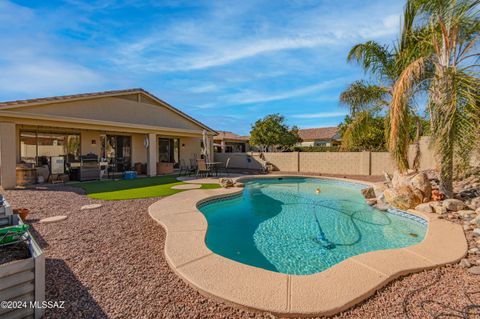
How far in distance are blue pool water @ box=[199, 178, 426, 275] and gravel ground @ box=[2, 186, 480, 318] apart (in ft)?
4.89

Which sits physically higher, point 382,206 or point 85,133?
point 85,133

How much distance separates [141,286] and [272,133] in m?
25.8

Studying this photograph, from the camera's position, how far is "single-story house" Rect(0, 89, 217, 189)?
34.1ft

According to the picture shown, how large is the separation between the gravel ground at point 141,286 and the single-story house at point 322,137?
33.4 metres

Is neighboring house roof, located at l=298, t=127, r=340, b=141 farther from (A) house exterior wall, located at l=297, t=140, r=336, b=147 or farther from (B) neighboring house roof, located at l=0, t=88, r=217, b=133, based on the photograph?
(B) neighboring house roof, located at l=0, t=88, r=217, b=133

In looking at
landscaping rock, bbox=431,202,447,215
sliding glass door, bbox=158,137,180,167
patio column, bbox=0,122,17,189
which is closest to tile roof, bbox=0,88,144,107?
patio column, bbox=0,122,17,189

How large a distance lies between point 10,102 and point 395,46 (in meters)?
17.2

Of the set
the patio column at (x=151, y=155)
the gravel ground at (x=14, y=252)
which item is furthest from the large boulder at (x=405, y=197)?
the patio column at (x=151, y=155)

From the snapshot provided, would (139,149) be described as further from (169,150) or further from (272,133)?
(272,133)

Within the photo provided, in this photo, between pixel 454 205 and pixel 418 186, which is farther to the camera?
pixel 418 186

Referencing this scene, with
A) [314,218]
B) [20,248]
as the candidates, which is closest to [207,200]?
[314,218]

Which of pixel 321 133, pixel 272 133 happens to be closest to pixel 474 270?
pixel 272 133

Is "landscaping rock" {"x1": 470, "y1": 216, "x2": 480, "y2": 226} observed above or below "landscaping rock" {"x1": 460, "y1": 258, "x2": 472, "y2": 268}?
above

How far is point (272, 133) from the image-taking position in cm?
2803
